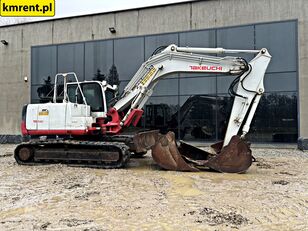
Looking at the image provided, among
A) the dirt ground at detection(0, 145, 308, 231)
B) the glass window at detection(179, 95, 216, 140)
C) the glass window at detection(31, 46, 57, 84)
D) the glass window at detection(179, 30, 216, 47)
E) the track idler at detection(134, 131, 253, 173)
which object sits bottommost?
the dirt ground at detection(0, 145, 308, 231)

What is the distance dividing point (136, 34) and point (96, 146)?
10568 mm

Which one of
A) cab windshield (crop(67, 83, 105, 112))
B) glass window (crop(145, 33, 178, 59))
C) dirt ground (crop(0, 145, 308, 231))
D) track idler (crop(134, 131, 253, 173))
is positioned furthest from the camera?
glass window (crop(145, 33, 178, 59))

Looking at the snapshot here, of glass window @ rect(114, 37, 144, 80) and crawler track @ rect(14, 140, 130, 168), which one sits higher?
glass window @ rect(114, 37, 144, 80)

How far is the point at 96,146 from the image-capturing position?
395 inches

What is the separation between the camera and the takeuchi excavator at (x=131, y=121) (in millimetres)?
9281

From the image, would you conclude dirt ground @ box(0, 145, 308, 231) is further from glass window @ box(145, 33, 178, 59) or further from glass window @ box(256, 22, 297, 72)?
glass window @ box(145, 33, 178, 59)

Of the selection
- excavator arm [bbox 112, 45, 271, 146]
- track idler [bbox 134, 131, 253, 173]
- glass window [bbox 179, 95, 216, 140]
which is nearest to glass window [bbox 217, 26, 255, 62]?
glass window [bbox 179, 95, 216, 140]

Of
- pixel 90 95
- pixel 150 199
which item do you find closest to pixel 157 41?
pixel 90 95

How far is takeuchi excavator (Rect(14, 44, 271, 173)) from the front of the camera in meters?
9.28

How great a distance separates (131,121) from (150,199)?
4.65 meters

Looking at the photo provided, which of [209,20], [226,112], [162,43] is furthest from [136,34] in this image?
[226,112]

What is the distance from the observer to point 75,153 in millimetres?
10250

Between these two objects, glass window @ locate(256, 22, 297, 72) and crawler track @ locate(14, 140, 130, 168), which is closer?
crawler track @ locate(14, 140, 130, 168)

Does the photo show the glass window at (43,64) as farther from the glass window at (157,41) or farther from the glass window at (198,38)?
the glass window at (198,38)
